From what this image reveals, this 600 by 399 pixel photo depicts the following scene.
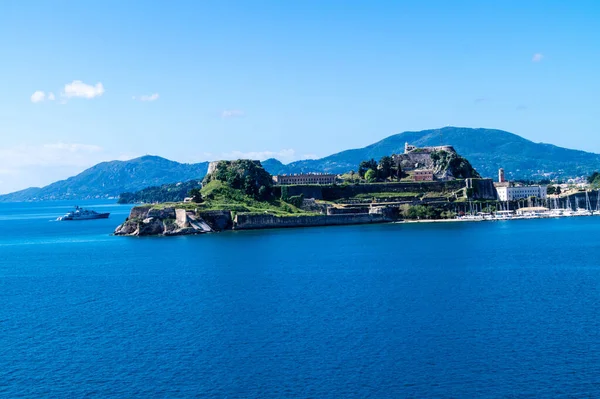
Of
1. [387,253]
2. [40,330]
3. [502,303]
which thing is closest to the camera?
[40,330]

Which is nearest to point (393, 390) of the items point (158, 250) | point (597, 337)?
point (597, 337)

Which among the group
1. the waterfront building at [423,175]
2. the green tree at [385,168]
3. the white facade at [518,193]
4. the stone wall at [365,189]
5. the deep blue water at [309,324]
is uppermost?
the green tree at [385,168]

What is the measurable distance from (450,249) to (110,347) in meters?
32.2

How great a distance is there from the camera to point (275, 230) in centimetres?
7594

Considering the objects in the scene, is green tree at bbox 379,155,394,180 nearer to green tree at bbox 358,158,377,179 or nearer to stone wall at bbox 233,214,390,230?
green tree at bbox 358,158,377,179

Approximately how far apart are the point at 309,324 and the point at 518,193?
76805 millimetres

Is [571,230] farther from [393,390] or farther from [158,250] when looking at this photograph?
[393,390]

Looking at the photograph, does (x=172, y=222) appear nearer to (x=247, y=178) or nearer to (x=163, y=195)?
(x=247, y=178)

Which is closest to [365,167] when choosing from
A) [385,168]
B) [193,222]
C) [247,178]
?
[385,168]

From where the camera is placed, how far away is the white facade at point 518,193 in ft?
322

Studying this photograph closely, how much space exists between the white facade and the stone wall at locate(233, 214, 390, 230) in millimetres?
23294

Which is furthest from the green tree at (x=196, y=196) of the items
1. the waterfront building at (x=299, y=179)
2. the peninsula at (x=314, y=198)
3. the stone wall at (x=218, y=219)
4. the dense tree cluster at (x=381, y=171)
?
the dense tree cluster at (x=381, y=171)

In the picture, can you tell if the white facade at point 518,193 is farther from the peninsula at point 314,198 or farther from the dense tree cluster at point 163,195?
the dense tree cluster at point 163,195

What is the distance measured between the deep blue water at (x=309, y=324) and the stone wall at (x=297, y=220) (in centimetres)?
2247
